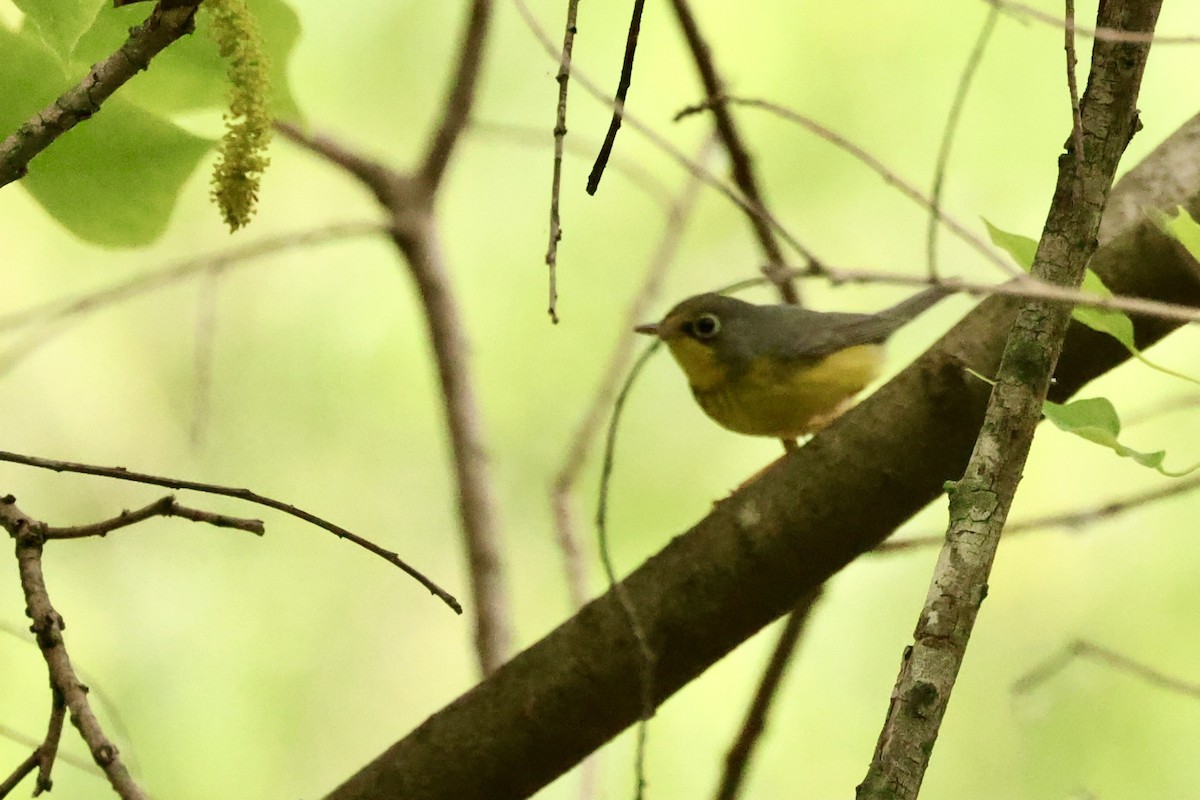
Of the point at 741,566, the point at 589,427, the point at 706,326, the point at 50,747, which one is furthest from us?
the point at 706,326

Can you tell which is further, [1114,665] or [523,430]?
[523,430]

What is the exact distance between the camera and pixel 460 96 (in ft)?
8.63

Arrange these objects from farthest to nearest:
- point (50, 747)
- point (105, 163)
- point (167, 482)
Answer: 1. point (105, 163)
2. point (167, 482)
3. point (50, 747)

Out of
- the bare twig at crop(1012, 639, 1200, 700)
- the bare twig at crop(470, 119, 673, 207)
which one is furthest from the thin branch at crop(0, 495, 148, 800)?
the bare twig at crop(470, 119, 673, 207)

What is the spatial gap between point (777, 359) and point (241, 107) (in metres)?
1.83

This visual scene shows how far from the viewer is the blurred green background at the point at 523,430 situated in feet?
9.39

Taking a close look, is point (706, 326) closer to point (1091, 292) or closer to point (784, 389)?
point (784, 389)

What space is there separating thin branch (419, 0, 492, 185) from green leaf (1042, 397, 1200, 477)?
1824 mm

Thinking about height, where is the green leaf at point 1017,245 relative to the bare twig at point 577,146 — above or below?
below

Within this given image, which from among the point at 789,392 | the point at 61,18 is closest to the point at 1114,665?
the point at 789,392

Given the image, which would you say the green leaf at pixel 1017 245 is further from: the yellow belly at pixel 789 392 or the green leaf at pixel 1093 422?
the yellow belly at pixel 789 392

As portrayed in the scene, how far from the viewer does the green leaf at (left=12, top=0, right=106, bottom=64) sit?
110 centimetres

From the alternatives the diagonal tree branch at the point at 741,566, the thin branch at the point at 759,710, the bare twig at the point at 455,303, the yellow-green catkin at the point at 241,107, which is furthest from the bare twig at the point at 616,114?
the bare twig at the point at 455,303

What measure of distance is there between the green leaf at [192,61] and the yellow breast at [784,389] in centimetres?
160
